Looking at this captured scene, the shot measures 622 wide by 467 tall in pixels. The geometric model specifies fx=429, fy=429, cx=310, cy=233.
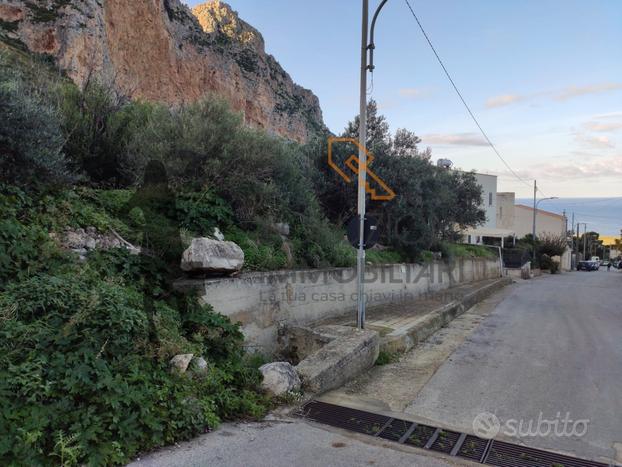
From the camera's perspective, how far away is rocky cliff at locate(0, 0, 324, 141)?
68.2ft

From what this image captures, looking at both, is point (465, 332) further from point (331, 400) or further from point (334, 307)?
point (331, 400)

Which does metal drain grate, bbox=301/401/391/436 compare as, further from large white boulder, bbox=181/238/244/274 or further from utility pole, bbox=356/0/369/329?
utility pole, bbox=356/0/369/329

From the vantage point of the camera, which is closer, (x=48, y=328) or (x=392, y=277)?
(x=48, y=328)

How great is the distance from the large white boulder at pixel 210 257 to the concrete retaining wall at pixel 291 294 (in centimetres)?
18

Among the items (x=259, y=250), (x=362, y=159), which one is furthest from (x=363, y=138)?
(x=259, y=250)

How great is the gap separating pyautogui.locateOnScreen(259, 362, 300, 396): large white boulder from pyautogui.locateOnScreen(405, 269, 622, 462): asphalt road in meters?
1.34

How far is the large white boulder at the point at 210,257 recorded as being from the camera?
5.81 meters

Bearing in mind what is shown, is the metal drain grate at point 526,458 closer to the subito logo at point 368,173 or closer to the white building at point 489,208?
the subito logo at point 368,173

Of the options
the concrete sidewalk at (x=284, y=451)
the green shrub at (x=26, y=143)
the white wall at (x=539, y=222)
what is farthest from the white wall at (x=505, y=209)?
the green shrub at (x=26, y=143)

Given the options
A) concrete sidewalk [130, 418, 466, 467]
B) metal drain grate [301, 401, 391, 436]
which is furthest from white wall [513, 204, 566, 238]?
concrete sidewalk [130, 418, 466, 467]

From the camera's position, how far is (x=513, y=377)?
609 centimetres

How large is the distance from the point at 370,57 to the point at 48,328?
6411 mm

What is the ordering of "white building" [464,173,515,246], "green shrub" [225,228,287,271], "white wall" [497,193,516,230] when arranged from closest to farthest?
"green shrub" [225,228,287,271]
"white building" [464,173,515,246]
"white wall" [497,193,516,230]

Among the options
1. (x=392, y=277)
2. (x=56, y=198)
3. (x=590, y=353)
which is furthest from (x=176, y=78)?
(x=590, y=353)
